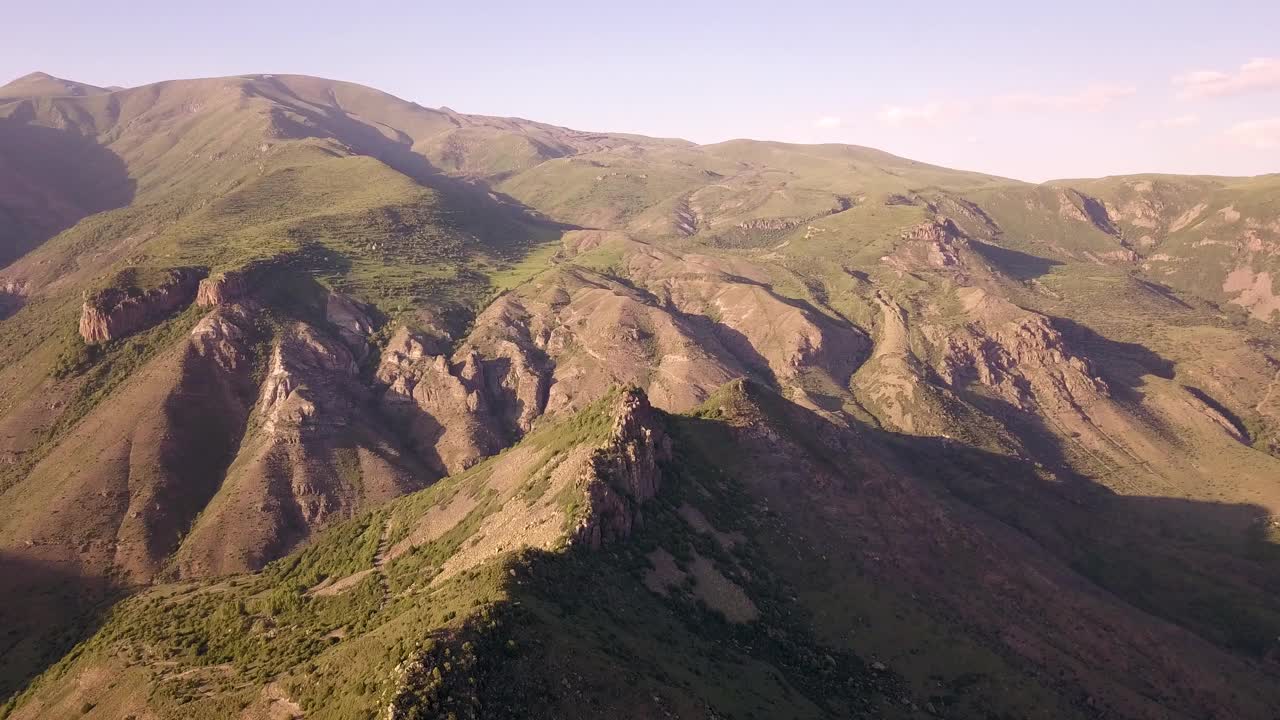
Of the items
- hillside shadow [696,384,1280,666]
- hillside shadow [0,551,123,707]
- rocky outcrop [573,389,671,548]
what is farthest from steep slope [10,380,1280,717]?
hillside shadow [0,551,123,707]

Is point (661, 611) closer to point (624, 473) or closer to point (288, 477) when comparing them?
point (624, 473)

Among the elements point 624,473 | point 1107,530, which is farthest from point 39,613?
point 1107,530

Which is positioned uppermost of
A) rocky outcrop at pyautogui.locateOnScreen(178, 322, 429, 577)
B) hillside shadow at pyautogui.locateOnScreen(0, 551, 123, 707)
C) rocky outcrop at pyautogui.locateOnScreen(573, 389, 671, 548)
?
rocky outcrop at pyautogui.locateOnScreen(573, 389, 671, 548)

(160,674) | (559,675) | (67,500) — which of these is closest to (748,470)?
(559,675)

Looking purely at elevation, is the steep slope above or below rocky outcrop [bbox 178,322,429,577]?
above

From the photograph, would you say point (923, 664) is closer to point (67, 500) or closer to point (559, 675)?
point (559, 675)

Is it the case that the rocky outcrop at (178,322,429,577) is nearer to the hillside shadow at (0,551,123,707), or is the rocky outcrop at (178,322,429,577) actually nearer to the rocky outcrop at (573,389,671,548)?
the hillside shadow at (0,551,123,707)

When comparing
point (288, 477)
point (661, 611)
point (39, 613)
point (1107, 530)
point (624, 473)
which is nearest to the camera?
point (661, 611)

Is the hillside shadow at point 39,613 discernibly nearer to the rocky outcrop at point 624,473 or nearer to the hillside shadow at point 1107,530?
the rocky outcrop at point 624,473
